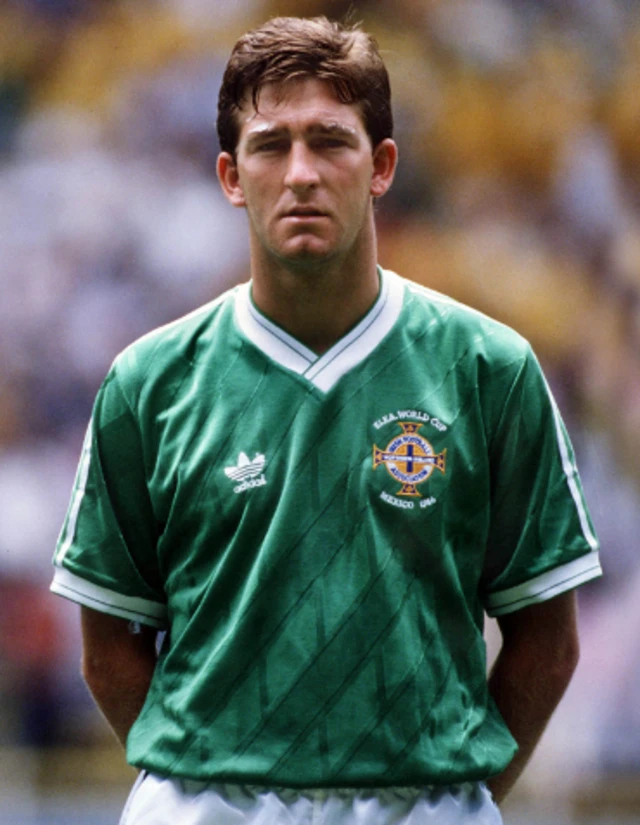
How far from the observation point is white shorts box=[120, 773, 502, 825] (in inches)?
96.3

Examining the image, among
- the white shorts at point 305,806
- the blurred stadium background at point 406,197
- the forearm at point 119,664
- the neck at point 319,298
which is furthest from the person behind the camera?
the blurred stadium background at point 406,197

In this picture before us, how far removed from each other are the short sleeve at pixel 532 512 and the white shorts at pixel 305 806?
0.35 meters

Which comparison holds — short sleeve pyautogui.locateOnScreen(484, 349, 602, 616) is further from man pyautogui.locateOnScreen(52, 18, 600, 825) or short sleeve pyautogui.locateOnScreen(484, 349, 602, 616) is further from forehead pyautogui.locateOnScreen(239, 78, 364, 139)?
forehead pyautogui.locateOnScreen(239, 78, 364, 139)

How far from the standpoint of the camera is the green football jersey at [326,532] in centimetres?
247

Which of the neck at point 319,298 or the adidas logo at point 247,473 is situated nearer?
the adidas logo at point 247,473

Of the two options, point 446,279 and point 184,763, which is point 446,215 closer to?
point 446,279

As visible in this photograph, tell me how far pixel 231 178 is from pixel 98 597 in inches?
29.3

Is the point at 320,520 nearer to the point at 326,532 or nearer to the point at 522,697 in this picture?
the point at 326,532

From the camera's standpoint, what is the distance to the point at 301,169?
2539 millimetres

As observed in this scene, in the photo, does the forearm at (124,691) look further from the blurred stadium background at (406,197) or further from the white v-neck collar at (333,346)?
the blurred stadium background at (406,197)

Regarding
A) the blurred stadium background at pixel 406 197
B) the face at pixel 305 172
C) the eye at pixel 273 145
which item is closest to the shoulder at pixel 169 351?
the face at pixel 305 172

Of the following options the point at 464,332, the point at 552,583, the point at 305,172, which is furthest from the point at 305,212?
the point at 552,583

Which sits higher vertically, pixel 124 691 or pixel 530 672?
pixel 530 672

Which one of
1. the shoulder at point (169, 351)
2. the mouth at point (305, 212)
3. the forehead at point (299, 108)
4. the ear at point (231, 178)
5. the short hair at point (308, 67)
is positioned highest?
the short hair at point (308, 67)
